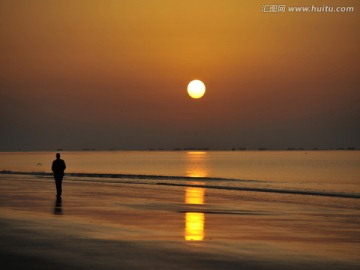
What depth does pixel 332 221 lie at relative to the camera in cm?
2417

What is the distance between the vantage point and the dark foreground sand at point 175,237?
14.6 m

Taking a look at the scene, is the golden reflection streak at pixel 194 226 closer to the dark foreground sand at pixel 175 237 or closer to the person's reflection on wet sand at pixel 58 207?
the dark foreground sand at pixel 175 237

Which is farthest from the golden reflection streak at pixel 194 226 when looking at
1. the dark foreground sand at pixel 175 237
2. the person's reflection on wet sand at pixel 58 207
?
the person's reflection on wet sand at pixel 58 207

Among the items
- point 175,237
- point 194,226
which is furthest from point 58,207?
point 175,237

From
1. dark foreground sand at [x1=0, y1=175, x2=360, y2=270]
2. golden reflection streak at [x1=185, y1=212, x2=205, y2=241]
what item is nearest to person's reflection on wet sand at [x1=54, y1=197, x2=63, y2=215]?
dark foreground sand at [x1=0, y1=175, x2=360, y2=270]

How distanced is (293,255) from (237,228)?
5.56 metres

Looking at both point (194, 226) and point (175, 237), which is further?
point (194, 226)

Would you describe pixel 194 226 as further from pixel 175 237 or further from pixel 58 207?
pixel 58 207

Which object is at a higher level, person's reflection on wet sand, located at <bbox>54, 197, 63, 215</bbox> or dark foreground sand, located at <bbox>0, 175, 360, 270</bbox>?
person's reflection on wet sand, located at <bbox>54, 197, 63, 215</bbox>

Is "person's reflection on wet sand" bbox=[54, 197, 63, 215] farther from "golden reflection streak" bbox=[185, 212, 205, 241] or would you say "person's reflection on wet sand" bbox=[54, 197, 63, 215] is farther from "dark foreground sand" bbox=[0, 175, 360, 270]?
"golden reflection streak" bbox=[185, 212, 205, 241]

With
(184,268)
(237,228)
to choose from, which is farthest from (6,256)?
(237,228)

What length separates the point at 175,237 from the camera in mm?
18672

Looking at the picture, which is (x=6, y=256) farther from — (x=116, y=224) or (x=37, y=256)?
(x=116, y=224)

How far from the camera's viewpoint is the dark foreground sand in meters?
14.6
